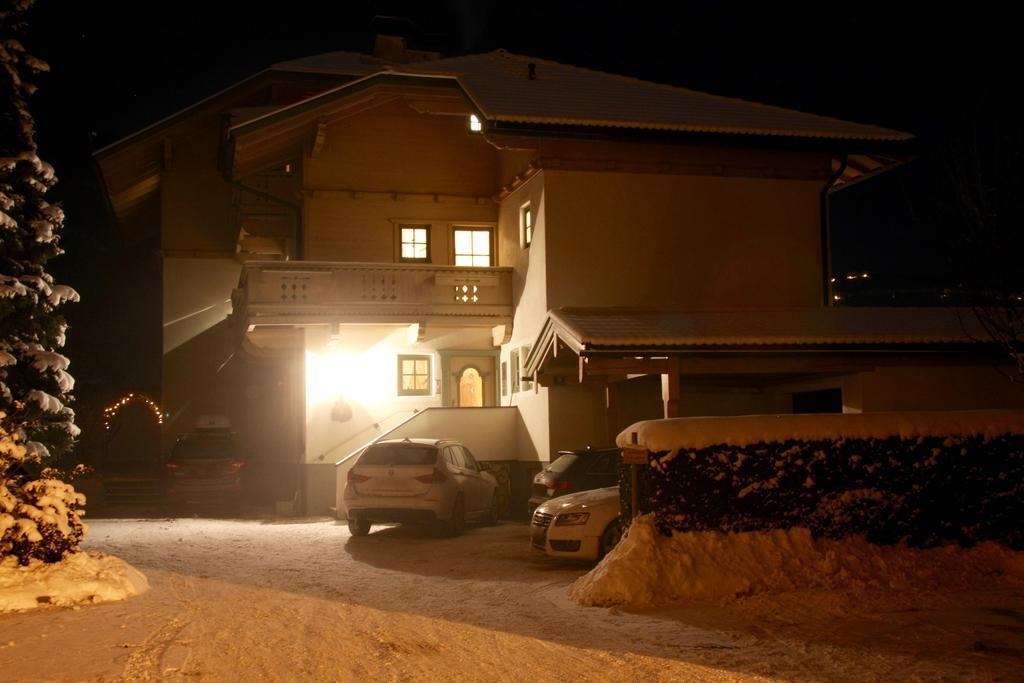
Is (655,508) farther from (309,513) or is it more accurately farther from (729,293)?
(309,513)

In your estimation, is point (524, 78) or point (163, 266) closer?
point (524, 78)

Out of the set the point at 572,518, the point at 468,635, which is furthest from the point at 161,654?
the point at 572,518

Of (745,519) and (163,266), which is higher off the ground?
(163,266)

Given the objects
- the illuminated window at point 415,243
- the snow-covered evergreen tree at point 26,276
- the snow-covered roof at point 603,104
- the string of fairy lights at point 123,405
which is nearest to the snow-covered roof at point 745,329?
the snow-covered roof at point 603,104

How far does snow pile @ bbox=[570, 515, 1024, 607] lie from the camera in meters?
10.9

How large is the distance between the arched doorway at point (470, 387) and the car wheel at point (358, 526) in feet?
26.6

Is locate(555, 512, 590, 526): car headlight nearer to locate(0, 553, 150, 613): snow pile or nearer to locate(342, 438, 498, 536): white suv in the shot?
locate(342, 438, 498, 536): white suv

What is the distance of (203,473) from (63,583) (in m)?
15.6

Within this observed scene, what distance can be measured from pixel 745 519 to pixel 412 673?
5.09 metres

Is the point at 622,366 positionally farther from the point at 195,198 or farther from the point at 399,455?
the point at 195,198

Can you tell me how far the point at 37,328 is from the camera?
19.0 metres

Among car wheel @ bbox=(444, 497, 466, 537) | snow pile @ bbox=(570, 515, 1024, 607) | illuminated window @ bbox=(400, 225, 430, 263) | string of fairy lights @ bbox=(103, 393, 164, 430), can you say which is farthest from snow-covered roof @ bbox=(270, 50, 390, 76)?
snow pile @ bbox=(570, 515, 1024, 607)

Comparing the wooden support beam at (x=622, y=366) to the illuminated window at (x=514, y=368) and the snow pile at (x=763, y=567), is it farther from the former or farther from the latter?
the illuminated window at (x=514, y=368)

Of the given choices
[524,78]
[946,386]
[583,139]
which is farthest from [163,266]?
[946,386]
